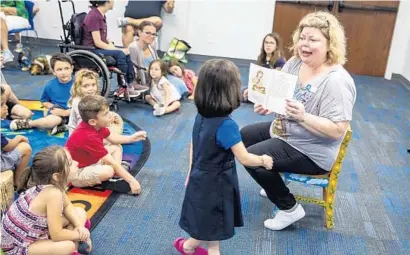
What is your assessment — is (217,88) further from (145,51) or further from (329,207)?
(145,51)

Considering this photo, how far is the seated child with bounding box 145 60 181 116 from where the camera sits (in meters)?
3.77

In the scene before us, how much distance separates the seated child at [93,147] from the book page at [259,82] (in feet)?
2.42

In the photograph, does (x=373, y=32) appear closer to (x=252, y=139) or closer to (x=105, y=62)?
(x=105, y=62)

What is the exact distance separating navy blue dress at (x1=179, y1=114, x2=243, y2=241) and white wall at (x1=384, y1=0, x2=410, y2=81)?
466 centimetres

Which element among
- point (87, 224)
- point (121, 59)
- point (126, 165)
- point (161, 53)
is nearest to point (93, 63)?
point (121, 59)

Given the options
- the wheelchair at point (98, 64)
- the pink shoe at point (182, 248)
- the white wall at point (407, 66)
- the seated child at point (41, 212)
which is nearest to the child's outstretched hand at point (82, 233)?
the seated child at point (41, 212)

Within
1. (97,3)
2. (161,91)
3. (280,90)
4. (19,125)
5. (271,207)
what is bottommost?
(271,207)

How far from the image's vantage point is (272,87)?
1.88m

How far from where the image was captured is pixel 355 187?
2.62 metres

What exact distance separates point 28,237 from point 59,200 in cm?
19

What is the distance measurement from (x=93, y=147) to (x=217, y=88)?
964 millimetres

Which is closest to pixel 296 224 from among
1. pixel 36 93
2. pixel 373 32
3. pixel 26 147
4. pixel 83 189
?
pixel 83 189

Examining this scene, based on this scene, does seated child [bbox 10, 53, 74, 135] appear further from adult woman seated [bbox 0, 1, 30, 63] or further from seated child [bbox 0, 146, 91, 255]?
adult woman seated [bbox 0, 1, 30, 63]

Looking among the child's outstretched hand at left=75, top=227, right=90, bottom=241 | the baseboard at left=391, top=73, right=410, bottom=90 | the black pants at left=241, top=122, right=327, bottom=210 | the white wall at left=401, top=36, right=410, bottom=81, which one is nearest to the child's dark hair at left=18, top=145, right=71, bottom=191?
the child's outstretched hand at left=75, top=227, right=90, bottom=241
